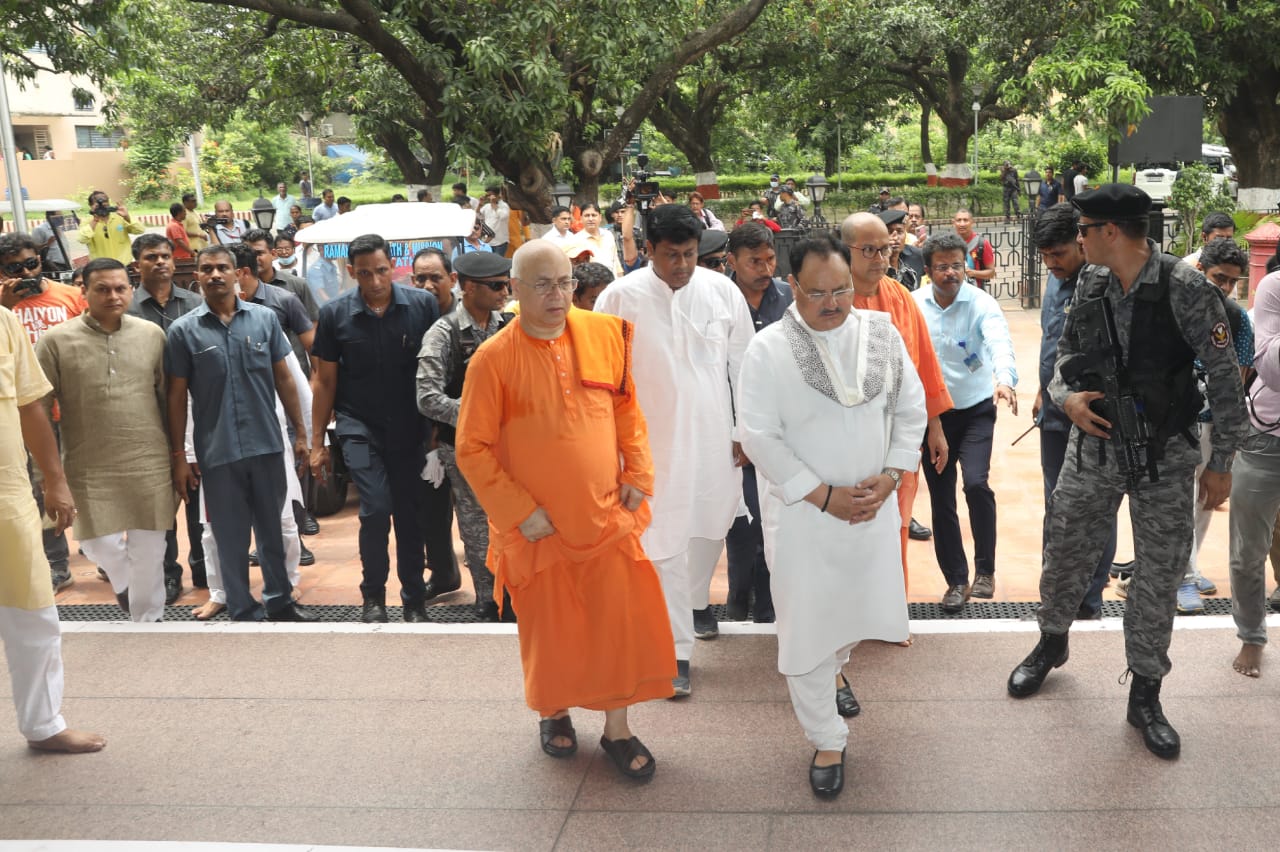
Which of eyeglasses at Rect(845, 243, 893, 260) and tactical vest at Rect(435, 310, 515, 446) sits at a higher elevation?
eyeglasses at Rect(845, 243, 893, 260)

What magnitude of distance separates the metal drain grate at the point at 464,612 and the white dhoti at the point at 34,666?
161cm

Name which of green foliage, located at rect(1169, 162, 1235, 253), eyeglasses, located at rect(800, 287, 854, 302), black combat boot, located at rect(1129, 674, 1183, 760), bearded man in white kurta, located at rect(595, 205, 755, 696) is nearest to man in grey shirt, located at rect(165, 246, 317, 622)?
bearded man in white kurta, located at rect(595, 205, 755, 696)

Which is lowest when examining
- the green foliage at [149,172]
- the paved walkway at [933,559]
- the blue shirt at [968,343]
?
the paved walkway at [933,559]

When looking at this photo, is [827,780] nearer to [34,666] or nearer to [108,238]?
[34,666]

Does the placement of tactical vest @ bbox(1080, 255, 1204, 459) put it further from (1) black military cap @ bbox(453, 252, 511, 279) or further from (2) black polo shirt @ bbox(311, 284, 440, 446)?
(2) black polo shirt @ bbox(311, 284, 440, 446)

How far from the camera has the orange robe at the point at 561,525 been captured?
3.91m

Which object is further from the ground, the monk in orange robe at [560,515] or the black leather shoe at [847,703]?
the monk in orange robe at [560,515]

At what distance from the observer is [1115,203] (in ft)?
12.9

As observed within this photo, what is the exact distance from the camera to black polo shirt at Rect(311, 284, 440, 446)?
18.6 ft

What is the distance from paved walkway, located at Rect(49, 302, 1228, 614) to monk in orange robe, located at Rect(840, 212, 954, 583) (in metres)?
1.13

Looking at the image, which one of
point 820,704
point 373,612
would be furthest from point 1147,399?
point 373,612

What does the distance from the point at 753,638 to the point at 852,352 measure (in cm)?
175

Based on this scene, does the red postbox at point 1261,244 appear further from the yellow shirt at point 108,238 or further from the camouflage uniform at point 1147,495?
the yellow shirt at point 108,238

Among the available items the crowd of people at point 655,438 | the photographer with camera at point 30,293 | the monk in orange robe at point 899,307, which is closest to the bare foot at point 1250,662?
the crowd of people at point 655,438
